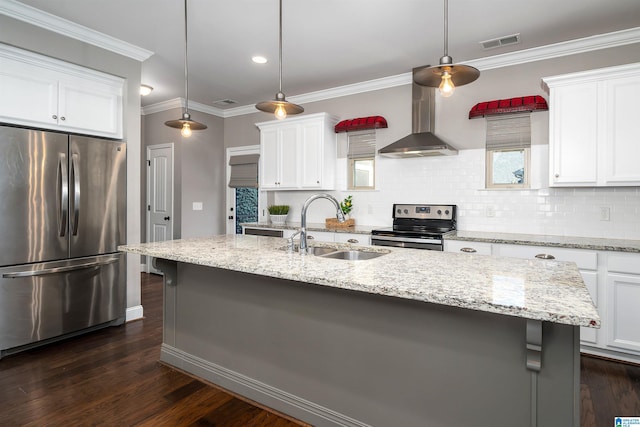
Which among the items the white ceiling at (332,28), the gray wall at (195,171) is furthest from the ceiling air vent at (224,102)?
the white ceiling at (332,28)

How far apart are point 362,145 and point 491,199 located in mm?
1715

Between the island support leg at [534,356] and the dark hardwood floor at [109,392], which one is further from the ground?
the island support leg at [534,356]

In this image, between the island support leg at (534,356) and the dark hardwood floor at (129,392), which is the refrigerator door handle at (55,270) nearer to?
the dark hardwood floor at (129,392)

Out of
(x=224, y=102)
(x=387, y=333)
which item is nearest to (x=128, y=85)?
(x=224, y=102)

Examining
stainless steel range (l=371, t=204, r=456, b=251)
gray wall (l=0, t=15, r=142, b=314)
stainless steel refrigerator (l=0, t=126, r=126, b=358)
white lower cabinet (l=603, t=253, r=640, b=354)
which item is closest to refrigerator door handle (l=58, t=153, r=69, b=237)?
stainless steel refrigerator (l=0, t=126, r=126, b=358)

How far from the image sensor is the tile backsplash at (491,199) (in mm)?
3330

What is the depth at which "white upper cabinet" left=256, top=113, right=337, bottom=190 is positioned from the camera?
4.75 metres

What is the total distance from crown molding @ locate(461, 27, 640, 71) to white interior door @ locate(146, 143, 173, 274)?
4.52m

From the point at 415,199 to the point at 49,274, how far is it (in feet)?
12.2

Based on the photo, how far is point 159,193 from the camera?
A: 596cm

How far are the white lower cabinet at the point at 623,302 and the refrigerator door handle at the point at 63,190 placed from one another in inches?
176

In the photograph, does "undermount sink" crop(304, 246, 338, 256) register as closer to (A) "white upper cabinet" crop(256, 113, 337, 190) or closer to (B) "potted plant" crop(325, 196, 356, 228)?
(B) "potted plant" crop(325, 196, 356, 228)

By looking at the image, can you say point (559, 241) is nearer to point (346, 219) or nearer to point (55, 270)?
point (346, 219)

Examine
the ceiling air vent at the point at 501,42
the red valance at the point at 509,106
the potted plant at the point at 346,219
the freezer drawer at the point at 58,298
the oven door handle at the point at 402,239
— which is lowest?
the freezer drawer at the point at 58,298
